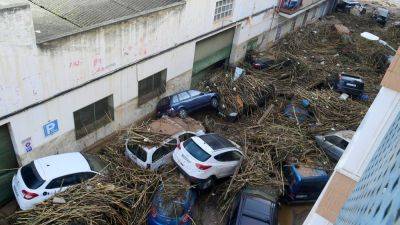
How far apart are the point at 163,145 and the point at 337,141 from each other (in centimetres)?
688

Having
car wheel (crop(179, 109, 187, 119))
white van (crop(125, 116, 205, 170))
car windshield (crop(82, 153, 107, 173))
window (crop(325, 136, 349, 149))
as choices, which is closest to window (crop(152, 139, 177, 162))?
white van (crop(125, 116, 205, 170))

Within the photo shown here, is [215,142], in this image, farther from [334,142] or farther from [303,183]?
[334,142]

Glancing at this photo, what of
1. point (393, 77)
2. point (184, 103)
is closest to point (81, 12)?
point (184, 103)

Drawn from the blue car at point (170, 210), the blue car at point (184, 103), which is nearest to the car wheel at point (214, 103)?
the blue car at point (184, 103)

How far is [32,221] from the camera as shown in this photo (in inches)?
374

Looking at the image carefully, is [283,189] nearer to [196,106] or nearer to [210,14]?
[196,106]

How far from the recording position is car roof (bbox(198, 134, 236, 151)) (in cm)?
1255

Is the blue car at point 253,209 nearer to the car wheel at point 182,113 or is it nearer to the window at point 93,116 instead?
the car wheel at point 182,113

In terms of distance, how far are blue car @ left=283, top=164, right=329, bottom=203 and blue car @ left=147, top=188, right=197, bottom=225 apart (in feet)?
12.1

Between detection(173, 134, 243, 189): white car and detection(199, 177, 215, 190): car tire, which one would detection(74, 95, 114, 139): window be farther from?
detection(199, 177, 215, 190): car tire

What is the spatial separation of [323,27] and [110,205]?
23.6 meters

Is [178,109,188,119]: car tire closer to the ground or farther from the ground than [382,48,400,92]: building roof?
closer to the ground

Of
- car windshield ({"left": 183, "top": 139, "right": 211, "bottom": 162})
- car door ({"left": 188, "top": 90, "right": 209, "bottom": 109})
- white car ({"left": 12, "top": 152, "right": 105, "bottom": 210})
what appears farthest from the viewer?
car door ({"left": 188, "top": 90, "right": 209, "bottom": 109})

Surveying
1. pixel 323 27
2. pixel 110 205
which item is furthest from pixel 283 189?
pixel 323 27
